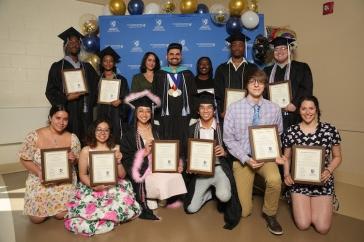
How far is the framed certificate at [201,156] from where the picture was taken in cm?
337

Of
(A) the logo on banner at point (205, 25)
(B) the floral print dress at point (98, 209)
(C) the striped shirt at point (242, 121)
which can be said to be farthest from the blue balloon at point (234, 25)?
(B) the floral print dress at point (98, 209)

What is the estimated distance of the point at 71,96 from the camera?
425 centimetres

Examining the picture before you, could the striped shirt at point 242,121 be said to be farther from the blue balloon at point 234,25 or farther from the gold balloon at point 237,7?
the gold balloon at point 237,7

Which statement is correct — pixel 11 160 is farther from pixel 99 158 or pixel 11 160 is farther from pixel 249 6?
pixel 249 6

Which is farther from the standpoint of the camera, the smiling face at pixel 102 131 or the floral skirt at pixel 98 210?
the smiling face at pixel 102 131

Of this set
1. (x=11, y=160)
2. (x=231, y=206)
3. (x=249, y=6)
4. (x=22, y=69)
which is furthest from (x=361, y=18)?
(x=11, y=160)

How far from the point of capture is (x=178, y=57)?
14.0ft

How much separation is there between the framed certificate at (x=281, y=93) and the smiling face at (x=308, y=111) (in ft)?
2.03

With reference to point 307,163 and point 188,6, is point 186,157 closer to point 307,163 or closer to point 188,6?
point 307,163

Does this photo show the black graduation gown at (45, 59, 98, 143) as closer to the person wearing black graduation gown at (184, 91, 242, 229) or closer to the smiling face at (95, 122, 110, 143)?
the smiling face at (95, 122, 110, 143)

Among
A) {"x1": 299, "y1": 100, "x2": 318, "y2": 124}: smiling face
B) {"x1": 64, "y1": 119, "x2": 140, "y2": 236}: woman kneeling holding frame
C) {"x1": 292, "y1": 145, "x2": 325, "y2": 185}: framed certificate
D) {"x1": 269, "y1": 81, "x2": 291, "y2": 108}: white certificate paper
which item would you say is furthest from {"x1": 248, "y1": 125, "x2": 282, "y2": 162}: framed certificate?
{"x1": 64, "y1": 119, "x2": 140, "y2": 236}: woman kneeling holding frame

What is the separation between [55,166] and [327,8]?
4870 mm

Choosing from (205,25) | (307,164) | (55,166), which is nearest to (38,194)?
(55,166)

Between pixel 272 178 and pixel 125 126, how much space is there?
93.2 inches
